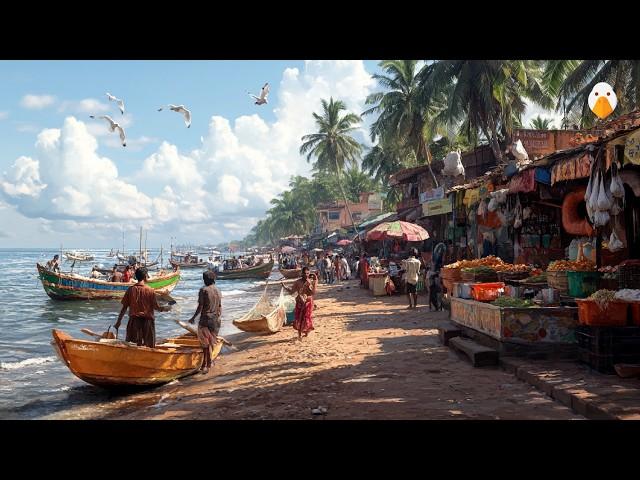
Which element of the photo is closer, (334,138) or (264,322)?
(264,322)

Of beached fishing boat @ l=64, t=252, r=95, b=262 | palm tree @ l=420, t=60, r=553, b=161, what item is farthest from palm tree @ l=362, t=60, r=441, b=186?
beached fishing boat @ l=64, t=252, r=95, b=262

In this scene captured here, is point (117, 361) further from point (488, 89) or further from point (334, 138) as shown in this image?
point (334, 138)

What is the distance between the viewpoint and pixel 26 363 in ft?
41.9

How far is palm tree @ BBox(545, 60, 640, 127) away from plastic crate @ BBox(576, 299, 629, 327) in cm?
1617

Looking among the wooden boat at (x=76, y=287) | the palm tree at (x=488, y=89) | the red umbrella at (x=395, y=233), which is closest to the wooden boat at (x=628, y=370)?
the red umbrella at (x=395, y=233)

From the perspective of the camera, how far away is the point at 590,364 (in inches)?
236

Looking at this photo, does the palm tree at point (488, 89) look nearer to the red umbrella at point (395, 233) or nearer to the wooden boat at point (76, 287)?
the red umbrella at point (395, 233)

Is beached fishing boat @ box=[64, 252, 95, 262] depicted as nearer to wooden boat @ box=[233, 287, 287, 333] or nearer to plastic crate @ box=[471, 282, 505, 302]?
wooden boat @ box=[233, 287, 287, 333]

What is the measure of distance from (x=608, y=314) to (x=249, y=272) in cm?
3845

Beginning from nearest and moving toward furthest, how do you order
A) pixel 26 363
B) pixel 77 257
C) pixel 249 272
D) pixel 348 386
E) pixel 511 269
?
pixel 348 386 → pixel 511 269 → pixel 26 363 → pixel 249 272 → pixel 77 257

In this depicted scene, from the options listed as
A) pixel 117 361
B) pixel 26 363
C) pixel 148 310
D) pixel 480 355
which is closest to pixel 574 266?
pixel 480 355

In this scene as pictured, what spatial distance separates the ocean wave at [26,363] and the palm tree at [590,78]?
20.2 meters

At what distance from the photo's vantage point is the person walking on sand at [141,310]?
8492mm
